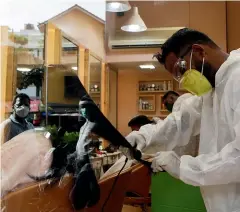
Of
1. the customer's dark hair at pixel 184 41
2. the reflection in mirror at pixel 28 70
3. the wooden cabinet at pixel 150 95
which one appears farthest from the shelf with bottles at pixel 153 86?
the reflection in mirror at pixel 28 70

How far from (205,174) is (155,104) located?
1910 mm

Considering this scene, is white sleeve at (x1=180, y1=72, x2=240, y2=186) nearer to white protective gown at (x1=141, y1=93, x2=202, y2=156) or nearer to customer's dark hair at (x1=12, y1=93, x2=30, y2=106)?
white protective gown at (x1=141, y1=93, x2=202, y2=156)

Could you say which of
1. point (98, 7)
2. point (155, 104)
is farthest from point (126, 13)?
point (155, 104)

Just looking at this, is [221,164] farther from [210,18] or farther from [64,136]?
[210,18]

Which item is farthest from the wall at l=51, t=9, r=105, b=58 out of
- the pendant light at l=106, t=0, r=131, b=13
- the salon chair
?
the salon chair

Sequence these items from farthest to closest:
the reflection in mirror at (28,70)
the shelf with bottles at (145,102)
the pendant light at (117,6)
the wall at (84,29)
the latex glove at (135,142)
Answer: the shelf with bottles at (145,102) < the pendant light at (117,6) < the wall at (84,29) < the latex glove at (135,142) < the reflection in mirror at (28,70)

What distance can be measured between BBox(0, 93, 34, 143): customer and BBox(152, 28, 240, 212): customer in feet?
1.52

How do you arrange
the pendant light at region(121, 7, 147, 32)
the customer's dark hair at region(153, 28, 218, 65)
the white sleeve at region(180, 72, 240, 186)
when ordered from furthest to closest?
the pendant light at region(121, 7, 147, 32)
the customer's dark hair at region(153, 28, 218, 65)
the white sleeve at region(180, 72, 240, 186)

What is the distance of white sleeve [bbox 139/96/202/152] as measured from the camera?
124 cm

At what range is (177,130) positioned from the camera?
124 cm

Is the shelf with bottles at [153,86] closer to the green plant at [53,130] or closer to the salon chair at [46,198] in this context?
the salon chair at [46,198]

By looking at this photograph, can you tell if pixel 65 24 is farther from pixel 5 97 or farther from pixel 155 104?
pixel 155 104

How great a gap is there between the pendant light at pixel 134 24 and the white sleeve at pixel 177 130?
1.87 meters

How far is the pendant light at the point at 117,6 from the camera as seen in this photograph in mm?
2569
